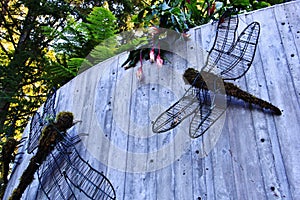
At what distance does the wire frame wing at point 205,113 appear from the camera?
156 centimetres

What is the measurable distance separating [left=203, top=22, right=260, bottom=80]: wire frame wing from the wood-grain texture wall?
0.06m

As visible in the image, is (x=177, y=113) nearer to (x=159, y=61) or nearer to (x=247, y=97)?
(x=247, y=97)

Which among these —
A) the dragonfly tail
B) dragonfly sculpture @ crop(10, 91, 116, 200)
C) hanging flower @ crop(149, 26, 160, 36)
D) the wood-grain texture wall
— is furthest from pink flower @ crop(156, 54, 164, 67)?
dragonfly sculpture @ crop(10, 91, 116, 200)

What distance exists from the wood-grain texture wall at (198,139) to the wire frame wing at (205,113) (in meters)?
0.06

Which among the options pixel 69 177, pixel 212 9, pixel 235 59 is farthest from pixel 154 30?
pixel 69 177

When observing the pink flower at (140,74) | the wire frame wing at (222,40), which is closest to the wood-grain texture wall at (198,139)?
the pink flower at (140,74)

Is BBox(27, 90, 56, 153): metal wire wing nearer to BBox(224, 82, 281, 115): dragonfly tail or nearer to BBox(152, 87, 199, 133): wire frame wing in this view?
BBox(152, 87, 199, 133): wire frame wing

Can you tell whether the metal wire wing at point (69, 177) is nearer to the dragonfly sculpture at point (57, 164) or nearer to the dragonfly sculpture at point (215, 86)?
the dragonfly sculpture at point (57, 164)

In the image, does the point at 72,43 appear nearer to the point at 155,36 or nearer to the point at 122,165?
Result: the point at 155,36

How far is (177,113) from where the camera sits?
1.66 meters

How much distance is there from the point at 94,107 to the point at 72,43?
1275mm

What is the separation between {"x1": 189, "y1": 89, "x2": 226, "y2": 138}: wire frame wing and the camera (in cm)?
156

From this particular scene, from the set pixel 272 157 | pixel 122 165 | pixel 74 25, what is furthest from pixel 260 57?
pixel 74 25

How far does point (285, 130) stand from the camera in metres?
1.49
